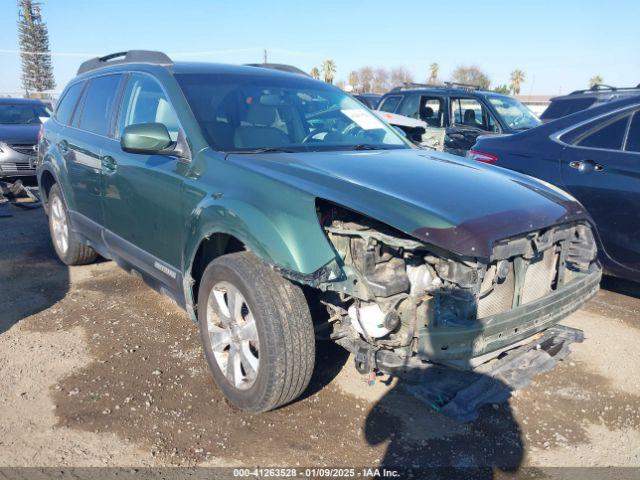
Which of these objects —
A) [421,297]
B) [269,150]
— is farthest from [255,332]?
[269,150]

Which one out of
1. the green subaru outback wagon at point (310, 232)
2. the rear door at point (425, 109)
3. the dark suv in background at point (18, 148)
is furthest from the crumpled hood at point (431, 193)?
the dark suv in background at point (18, 148)

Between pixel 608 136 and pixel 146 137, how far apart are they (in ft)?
11.8

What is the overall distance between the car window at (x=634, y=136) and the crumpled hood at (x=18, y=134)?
29.1 feet

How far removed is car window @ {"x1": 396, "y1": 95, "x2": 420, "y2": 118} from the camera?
9469 mm

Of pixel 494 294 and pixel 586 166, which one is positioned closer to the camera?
pixel 494 294

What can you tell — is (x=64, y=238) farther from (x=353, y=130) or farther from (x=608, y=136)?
(x=608, y=136)

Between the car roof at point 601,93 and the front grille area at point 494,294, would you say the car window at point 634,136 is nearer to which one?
the front grille area at point 494,294

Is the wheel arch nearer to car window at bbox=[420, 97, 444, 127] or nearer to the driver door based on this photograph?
the driver door

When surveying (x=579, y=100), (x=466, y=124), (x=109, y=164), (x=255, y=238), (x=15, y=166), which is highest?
(x=579, y=100)

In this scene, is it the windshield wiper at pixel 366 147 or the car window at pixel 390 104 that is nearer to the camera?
the windshield wiper at pixel 366 147

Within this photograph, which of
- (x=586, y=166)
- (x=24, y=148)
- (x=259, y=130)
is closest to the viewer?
(x=259, y=130)

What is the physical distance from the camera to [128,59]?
13.5 ft

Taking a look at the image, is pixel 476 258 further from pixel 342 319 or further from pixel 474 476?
pixel 474 476

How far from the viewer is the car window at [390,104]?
9.84 meters
